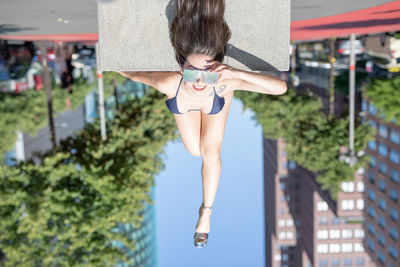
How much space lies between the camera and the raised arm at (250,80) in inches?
164

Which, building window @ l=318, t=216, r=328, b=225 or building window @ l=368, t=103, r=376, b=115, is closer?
building window @ l=368, t=103, r=376, b=115

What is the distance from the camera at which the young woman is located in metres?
4.25

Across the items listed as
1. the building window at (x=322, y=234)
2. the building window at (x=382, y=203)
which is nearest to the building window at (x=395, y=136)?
the building window at (x=382, y=203)

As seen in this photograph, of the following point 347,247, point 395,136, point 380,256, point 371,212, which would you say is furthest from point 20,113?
point 347,247

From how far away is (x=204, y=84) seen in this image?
14.9ft

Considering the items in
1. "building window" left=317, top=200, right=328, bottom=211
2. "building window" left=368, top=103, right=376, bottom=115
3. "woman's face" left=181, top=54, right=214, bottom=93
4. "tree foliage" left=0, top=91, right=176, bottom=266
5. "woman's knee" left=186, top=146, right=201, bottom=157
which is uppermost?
"woman's face" left=181, top=54, right=214, bottom=93

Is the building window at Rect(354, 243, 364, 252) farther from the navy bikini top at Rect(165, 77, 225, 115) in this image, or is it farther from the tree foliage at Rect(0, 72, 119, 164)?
the navy bikini top at Rect(165, 77, 225, 115)

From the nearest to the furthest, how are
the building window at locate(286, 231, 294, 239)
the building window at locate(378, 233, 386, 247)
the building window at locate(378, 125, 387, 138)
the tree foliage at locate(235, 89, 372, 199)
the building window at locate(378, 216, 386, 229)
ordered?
1. the tree foliage at locate(235, 89, 372, 199)
2. the building window at locate(378, 125, 387, 138)
3. the building window at locate(378, 216, 386, 229)
4. the building window at locate(378, 233, 386, 247)
5. the building window at locate(286, 231, 294, 239)

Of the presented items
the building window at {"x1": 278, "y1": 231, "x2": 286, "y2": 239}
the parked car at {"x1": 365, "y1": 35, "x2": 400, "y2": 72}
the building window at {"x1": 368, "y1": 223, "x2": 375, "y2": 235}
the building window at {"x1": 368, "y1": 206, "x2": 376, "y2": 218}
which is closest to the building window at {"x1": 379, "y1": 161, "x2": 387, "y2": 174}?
the building window at {"x1": 368, "y1": 206, "x2": 376, "y2": 218}

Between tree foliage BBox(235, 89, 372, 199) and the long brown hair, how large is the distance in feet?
48.2

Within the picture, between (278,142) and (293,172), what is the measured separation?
12.9 metres

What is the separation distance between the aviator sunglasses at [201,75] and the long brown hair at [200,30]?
0.21 metres

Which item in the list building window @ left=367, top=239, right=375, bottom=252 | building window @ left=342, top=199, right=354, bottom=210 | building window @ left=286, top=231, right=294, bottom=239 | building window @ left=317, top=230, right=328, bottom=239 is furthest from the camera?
building window @ left=286, top=231, right=294, bottom=239

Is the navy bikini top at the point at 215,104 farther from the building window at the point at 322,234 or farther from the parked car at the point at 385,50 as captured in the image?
the building window at the point at 322,234
